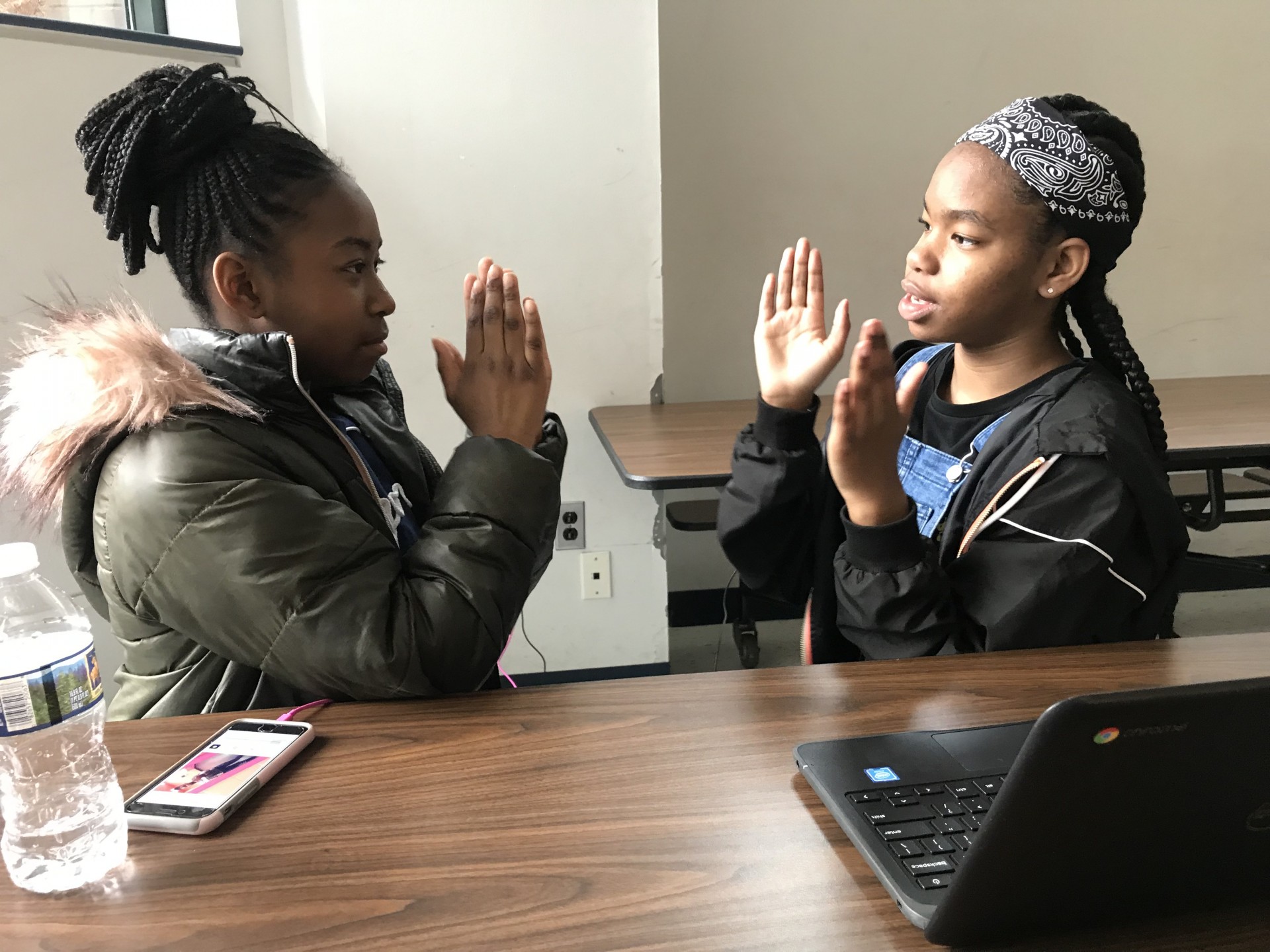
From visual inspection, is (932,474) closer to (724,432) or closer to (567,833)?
(567,833)

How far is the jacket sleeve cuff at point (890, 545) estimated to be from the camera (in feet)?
3.33

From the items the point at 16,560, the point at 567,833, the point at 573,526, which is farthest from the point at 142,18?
the point at 567,833

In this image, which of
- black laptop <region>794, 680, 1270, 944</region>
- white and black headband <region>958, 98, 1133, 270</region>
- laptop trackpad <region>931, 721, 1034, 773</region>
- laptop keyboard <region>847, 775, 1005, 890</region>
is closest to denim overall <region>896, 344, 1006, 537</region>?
white and black headband <region>958, 98, 1133, 270</region>

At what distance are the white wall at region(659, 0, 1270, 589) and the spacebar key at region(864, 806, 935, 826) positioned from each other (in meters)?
2.26

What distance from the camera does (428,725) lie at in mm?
820

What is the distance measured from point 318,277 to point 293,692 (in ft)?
1.48

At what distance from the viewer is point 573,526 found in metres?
2.36

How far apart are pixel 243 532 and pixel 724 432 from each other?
5.08 ft

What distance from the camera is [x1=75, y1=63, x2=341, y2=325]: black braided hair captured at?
971 millimetres

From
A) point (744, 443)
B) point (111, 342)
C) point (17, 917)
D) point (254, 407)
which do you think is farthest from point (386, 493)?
point (17, 917)

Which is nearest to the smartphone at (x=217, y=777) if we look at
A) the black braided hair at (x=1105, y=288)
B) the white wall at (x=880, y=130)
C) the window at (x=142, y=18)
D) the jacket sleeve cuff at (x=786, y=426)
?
the jacket sleeve cuff at (x=786, y=426)

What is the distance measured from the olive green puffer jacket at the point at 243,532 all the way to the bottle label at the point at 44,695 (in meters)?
0.18

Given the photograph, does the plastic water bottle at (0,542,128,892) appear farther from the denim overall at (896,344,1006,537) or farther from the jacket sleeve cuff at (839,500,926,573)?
the denim overall at (896,344,1006,537)

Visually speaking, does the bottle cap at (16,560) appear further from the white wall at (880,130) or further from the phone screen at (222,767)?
the white wall at (880,130)
